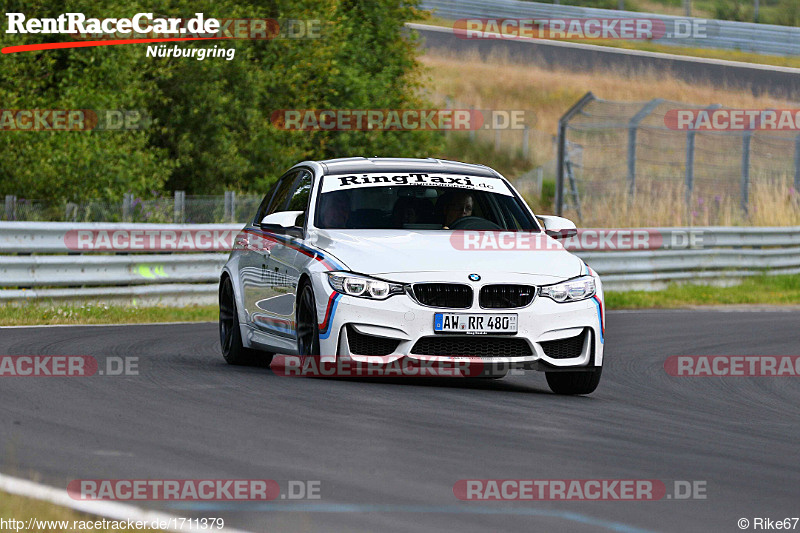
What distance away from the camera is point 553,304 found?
955 cm

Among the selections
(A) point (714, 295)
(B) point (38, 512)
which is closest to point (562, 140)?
(A) point (714, 295)

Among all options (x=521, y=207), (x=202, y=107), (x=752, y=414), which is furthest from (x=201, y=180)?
(x=752, y=414)

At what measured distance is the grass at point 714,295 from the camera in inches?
846

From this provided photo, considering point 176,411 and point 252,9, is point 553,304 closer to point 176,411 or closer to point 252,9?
point 176,411

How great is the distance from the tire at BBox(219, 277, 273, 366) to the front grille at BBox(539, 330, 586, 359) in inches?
110

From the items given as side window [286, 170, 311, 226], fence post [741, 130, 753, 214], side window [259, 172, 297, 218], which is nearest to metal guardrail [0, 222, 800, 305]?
fence post [741, 130, 753, 214]

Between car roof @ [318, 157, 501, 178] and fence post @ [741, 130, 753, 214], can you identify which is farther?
fence post @ [741, 130, 753, 214]

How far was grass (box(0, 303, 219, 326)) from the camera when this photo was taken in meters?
15.5

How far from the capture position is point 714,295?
74.9ft

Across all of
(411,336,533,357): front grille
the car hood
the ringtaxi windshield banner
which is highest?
the ringtaxi windshield banner

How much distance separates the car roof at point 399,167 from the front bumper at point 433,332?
1.74 meters

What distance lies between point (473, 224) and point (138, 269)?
790 centimetres

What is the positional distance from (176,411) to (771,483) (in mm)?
3378

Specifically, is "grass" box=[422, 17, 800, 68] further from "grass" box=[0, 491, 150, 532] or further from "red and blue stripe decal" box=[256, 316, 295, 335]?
"grass" box=[0, 491, 150, 532]
